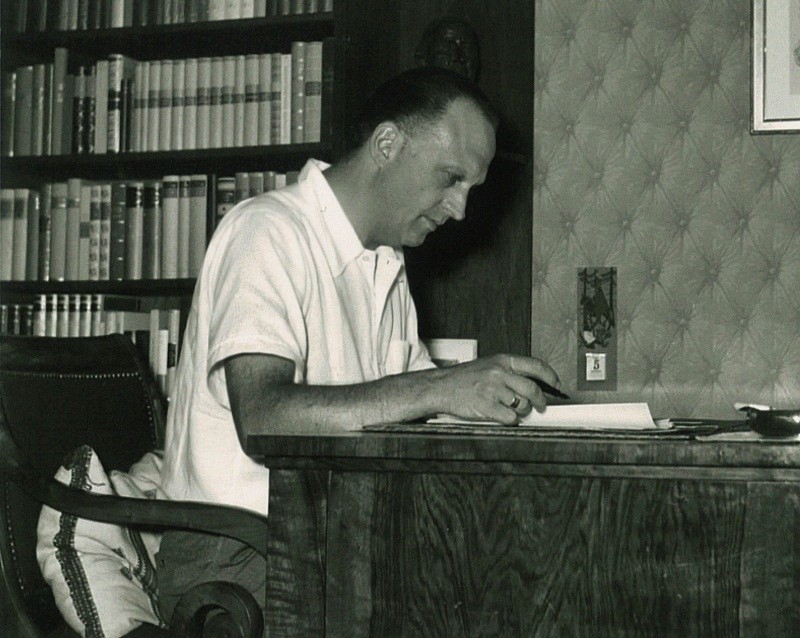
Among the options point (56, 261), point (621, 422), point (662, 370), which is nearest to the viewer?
point (621, 422)

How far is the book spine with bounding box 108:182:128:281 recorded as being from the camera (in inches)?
115

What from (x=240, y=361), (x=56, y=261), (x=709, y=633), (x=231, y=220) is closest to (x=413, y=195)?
(x=231, y=220)

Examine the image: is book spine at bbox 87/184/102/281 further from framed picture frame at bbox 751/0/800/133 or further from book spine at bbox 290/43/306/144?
framed picture frame at bbox 751/0/800/133

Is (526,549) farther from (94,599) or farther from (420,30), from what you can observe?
(420,30)

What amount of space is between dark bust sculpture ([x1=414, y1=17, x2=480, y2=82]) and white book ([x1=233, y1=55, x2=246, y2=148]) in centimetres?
50

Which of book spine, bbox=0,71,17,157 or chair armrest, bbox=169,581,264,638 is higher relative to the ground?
book spine, bbox=0,71,17,157

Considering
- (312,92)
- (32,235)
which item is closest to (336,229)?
(312,92)

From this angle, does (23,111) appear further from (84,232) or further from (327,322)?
(327,322)

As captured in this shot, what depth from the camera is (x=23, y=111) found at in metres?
3.01

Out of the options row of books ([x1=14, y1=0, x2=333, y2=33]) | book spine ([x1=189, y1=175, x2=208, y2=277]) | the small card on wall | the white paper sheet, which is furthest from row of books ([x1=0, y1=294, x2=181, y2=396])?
the white paper sheet

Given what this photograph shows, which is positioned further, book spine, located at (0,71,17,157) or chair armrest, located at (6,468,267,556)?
book spine, located at (0,71,17,157)

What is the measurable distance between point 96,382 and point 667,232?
1603mm

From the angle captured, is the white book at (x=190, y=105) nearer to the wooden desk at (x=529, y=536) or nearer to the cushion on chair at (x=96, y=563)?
the cushion on chair at (x=96, y=563)

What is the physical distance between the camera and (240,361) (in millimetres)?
1496
